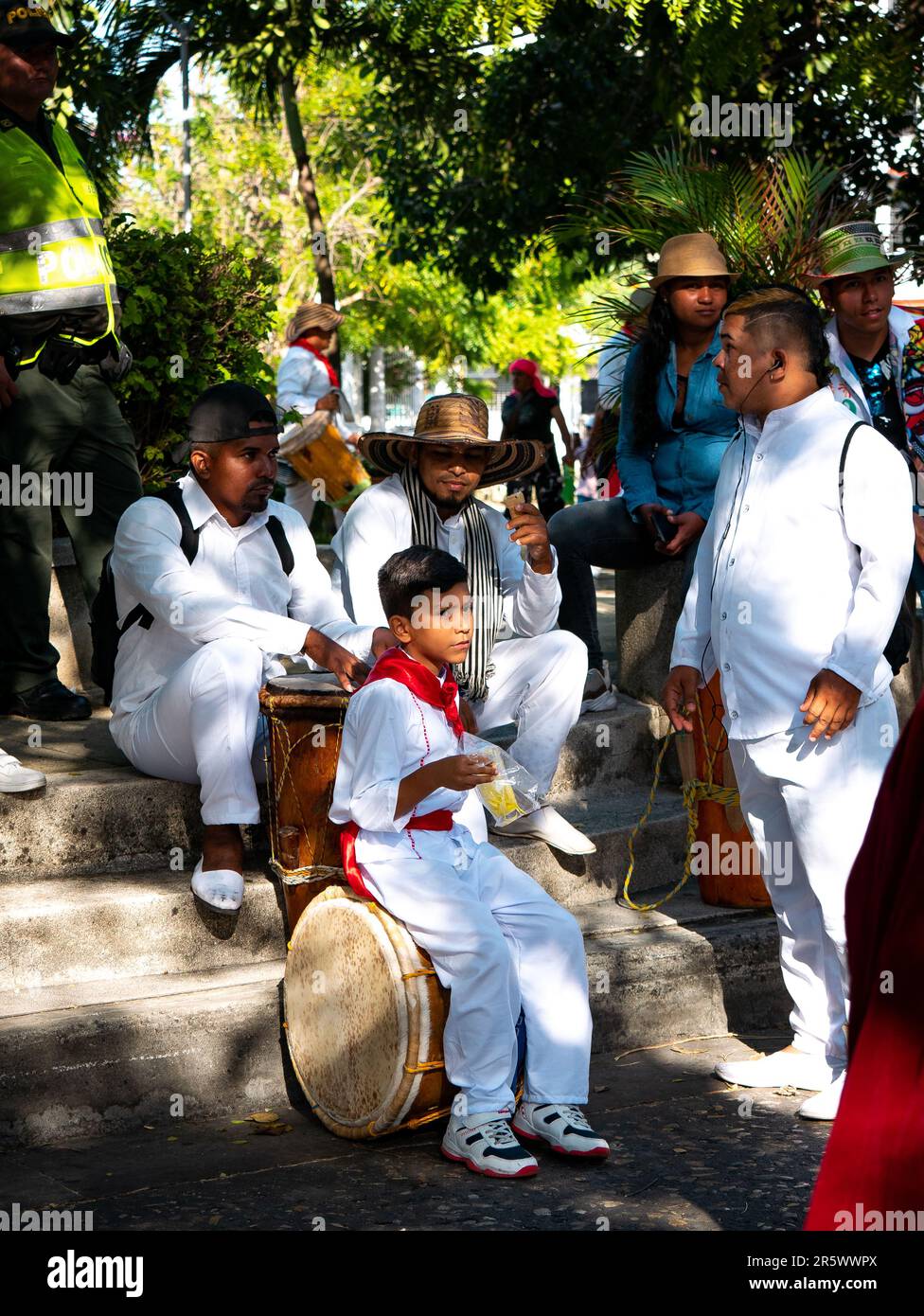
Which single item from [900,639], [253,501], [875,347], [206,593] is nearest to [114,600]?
[206,593]

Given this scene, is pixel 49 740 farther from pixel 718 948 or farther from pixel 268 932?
pixel 718 948

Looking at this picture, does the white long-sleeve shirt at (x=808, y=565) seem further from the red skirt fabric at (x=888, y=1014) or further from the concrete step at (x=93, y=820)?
the red skirt fabric at (x=888, y=1014)

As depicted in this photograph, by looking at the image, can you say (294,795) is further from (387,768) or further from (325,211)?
(325,211)

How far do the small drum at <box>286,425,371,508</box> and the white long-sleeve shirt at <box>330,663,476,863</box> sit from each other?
20.3 ft

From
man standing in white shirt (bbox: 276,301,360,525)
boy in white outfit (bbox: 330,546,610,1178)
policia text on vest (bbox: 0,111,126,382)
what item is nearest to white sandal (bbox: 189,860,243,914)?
boy in white outfit (bbox: 330,546,610,1178)

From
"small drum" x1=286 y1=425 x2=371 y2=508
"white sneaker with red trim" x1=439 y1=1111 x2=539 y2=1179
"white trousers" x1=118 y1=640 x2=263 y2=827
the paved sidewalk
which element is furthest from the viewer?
"small drum" x1=286 y1=425 x2=371 y2=508

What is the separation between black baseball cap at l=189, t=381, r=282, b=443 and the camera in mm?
5344

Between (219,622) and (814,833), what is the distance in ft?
6.38

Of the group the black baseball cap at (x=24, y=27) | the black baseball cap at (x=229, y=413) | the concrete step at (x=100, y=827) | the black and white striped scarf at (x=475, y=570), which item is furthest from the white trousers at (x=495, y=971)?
the black baseball cap at (x=24, y=27)

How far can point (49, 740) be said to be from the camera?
6.10 meters

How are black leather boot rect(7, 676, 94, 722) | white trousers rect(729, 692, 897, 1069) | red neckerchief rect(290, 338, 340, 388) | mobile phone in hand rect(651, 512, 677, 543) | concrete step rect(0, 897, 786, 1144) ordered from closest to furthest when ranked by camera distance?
concrete step rect(0, 897, 786, 1144) → white trousers rect(729, 692, 897, 1069) → black leather boot rect(7, 676, 94, 722) → mobile phone in hand rect(651, 512, 677, 543) → red neckerchief rect(290, 338, 340, 388)

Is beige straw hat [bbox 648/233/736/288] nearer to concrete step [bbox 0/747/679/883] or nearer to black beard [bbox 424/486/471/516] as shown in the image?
black beard [bbox 424/486/471/516]

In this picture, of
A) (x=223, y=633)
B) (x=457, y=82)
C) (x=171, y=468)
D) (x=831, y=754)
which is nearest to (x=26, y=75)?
(x=223, y=633)
